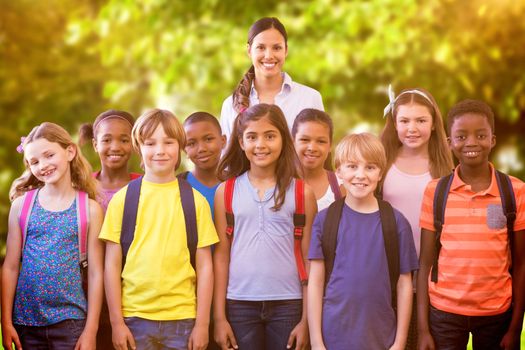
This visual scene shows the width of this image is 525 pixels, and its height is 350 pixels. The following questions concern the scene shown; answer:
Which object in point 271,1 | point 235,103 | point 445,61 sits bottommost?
point 235,103

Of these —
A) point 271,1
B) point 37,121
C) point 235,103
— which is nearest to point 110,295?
point 235,103

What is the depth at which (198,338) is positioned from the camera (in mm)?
3760

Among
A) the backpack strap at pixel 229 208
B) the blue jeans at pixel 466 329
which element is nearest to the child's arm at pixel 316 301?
the backpack strap at pixel 229 208

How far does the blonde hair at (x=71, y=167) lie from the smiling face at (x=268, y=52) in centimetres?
119

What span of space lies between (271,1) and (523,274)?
21.3ft

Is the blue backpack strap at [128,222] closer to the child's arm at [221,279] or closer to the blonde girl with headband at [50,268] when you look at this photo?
the blonde girl with headband at [50,268]

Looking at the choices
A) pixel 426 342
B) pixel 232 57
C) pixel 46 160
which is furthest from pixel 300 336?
pixel 232 57

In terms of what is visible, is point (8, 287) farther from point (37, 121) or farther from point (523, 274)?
point (37, 121)

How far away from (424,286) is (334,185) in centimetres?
70

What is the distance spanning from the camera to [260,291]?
12.6 ft

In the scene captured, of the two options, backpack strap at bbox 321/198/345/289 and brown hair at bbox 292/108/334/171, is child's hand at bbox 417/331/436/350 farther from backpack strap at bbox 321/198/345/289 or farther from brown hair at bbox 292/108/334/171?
brown hair at bbox 292/108/334/171

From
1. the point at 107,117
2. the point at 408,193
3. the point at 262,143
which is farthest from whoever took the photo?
the point at 107,117

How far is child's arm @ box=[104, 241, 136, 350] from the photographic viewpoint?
147 inches

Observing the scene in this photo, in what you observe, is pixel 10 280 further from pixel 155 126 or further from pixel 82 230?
pixel 155 126
